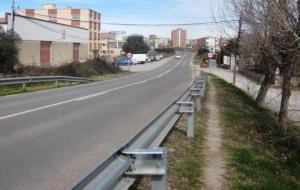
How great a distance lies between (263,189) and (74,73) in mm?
41203

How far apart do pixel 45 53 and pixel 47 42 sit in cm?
198

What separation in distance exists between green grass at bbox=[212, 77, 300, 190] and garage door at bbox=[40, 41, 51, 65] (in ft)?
208

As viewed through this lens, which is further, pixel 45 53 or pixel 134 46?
pixel 134 46

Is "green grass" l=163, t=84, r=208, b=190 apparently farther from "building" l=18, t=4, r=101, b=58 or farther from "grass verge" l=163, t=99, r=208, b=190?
"building" l=18, t=4, r=101, b=58

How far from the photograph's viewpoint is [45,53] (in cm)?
7988

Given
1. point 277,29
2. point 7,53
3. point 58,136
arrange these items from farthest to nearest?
point 7,53 < point 277,29 < point 58,136

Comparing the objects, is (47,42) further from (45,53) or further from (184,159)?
(184,159)

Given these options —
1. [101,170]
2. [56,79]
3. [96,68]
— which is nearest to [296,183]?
[101,170]

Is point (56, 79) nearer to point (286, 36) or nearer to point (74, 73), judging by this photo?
point (74, 73)

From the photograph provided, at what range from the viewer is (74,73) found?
47.3 meters

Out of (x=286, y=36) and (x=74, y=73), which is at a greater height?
(x=286, y=36)

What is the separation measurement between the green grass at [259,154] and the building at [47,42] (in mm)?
51190

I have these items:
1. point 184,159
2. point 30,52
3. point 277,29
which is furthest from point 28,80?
point 30,52

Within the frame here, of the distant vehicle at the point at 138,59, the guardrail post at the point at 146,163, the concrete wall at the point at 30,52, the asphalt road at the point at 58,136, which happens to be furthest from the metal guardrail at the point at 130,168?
the distant vehicle at the point at 138,59
